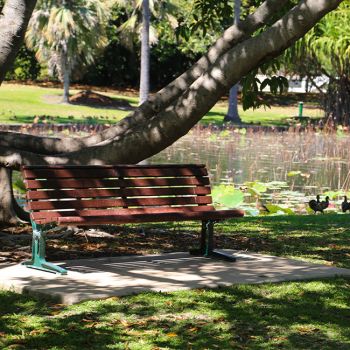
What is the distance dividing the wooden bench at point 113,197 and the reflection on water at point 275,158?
8.95 m

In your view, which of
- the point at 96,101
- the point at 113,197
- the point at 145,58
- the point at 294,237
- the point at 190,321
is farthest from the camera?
the point at 96,101

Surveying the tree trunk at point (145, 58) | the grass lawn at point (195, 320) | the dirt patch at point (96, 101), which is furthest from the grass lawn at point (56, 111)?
the grass lawn at point (195, 320)

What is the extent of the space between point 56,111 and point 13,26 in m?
33.1

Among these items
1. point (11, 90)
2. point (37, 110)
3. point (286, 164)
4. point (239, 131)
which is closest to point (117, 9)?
point (11, 90)

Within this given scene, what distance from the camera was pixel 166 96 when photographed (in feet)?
33.9

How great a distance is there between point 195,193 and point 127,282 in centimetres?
191

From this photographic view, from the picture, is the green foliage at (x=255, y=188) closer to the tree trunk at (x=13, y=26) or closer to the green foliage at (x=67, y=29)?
the tree trunk at (x=13, y=26)

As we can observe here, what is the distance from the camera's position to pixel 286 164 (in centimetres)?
2523

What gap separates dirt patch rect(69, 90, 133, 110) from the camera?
4747cm

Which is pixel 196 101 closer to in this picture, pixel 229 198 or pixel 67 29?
pixel 229 198

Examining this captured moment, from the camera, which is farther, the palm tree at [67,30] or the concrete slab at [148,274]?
the palm tree at [67,30]

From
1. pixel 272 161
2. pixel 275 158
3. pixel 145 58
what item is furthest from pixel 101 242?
pixel 145 58

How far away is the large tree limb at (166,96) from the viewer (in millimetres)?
10234

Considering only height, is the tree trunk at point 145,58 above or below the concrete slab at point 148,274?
above
